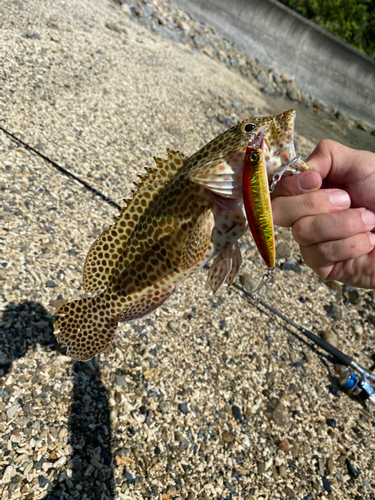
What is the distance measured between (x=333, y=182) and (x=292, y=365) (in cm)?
266

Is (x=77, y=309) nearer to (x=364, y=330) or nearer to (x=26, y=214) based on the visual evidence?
(x=26, y=214)

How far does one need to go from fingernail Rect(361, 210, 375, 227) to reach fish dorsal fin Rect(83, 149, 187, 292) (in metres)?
1.22

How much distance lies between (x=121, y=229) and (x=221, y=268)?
0.68 m

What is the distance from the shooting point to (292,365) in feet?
15.4

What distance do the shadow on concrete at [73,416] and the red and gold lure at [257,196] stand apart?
2.46m

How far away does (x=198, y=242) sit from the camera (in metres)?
2.01

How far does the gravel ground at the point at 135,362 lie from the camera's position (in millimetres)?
3178

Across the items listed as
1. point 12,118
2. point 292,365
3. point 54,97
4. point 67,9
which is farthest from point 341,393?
point 67,9

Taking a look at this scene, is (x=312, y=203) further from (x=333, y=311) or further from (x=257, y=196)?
(x=333, y=311)

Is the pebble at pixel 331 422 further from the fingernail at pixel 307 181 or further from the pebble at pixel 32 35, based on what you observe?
the pebble at pixel 32 35

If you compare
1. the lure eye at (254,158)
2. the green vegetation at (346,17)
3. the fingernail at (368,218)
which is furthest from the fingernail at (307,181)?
the green vegetation at (346,17)

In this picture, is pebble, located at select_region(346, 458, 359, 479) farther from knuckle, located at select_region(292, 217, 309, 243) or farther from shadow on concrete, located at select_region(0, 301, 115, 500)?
knuckle, located at select_region(292, 217, 309, 243)

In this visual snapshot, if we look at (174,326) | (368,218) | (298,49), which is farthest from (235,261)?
(298,49)

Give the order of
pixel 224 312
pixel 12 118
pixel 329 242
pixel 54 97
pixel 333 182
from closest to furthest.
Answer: pixel 329 242
pixel 333 182
pixel 224 312
pixel 12 118
pixel 54 97
